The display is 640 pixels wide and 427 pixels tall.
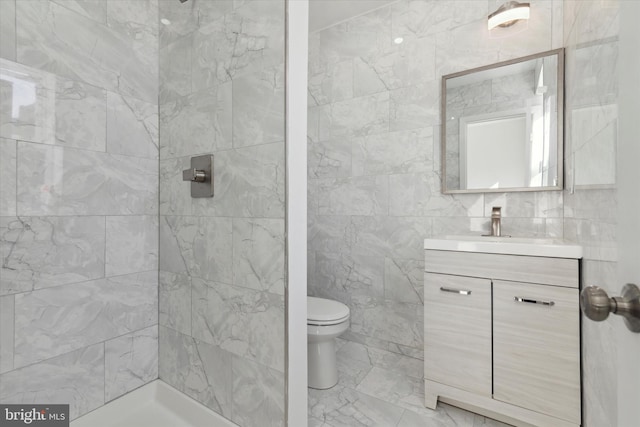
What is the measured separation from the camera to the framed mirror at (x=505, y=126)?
1738mm

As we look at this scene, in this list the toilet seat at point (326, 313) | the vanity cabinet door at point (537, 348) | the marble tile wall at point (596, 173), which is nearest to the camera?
the marble tile wall at point (596, 173)

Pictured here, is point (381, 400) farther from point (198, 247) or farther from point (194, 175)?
point (194, 175)

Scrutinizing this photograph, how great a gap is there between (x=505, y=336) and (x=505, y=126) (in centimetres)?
123

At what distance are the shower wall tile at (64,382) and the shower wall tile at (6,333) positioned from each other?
41 mm

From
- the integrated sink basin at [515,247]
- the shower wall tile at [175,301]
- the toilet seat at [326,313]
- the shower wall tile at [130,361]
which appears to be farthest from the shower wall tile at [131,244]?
the integrated sink basin at [515,247]

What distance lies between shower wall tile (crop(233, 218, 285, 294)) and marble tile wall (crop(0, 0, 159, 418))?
649mm

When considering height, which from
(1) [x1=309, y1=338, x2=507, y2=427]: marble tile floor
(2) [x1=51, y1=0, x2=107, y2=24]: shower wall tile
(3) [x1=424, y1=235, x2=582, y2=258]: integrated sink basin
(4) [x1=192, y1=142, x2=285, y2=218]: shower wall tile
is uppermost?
(2) [x1=51, y1=0, x2=107, y2=24]: shower wall tile

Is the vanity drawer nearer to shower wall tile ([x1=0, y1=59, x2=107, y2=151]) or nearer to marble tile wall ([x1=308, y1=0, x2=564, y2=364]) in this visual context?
marble tile wall ([x1=308, y1=0, x2=564, y2=364])

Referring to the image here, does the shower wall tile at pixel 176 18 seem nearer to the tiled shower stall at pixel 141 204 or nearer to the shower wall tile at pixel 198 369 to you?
the tiled shower stall at pixel 141 204

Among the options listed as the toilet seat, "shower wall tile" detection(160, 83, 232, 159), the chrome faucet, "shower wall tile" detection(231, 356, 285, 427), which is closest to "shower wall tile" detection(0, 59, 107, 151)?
"shower wall tile" detection(160, 83, 232, 159)

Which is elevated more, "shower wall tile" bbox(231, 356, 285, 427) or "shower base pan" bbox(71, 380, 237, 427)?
"shower wall tile" bbox(231, 356, 285, 427)

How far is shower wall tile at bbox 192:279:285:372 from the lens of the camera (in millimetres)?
1244

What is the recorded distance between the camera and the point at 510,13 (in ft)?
5.83

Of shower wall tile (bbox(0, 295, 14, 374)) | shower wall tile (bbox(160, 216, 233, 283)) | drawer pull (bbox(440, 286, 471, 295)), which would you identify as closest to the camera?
shower wall tile (bbox(0, 295, 14, 374))
